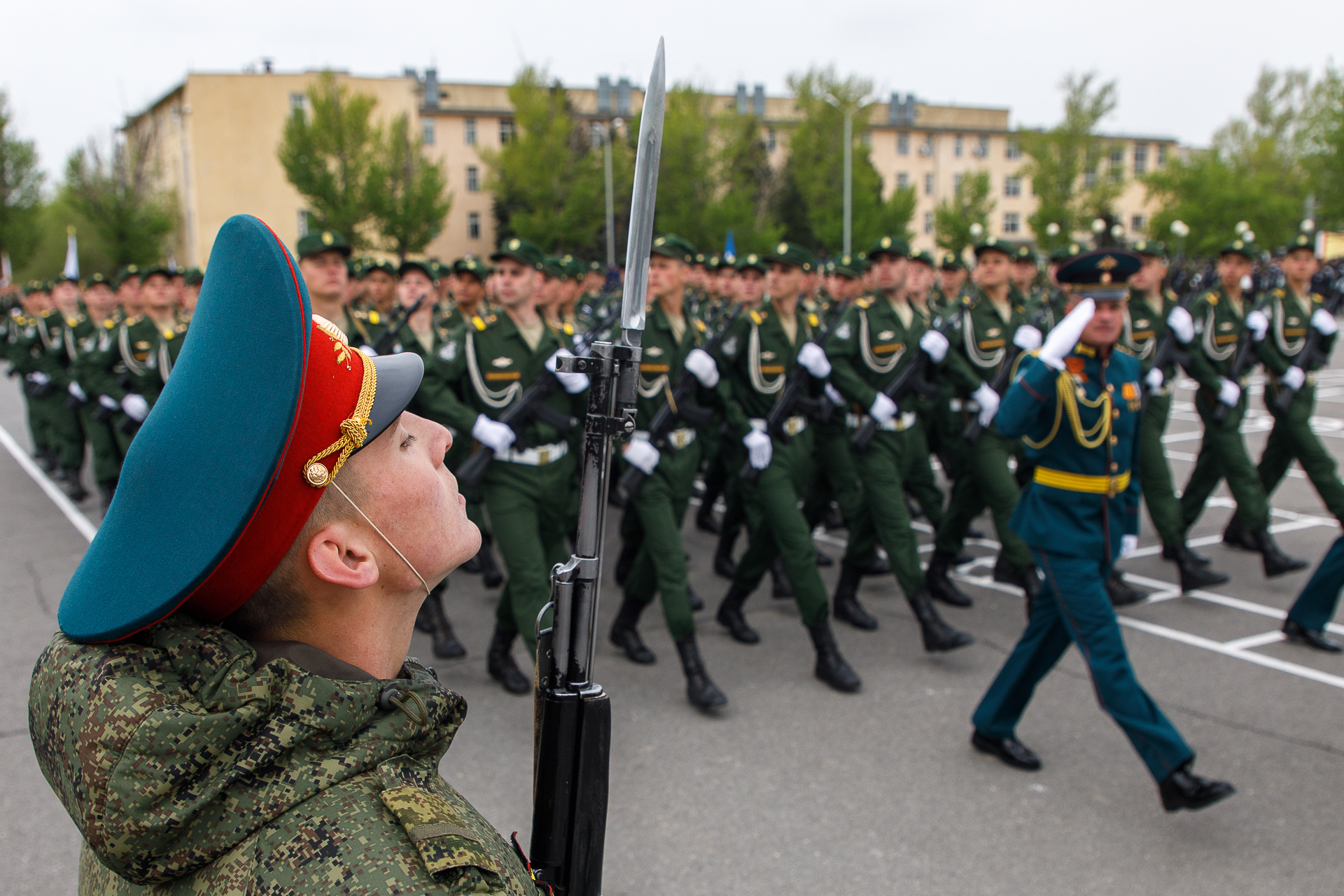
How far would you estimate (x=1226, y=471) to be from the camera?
7176 millimetres

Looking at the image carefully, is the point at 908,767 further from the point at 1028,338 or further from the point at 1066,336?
the point at 1028,338

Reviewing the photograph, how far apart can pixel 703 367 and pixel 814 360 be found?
2.40 feet

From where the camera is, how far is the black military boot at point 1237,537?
768cm

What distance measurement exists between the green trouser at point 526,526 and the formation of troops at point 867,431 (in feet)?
0.04

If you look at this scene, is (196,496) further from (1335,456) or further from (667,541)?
(1335,456)

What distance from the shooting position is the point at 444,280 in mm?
13359

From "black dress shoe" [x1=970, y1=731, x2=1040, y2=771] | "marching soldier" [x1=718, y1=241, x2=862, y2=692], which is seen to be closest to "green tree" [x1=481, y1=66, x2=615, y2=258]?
"marching soldier" [x1=718, y1=241, x2=862, y2=692]

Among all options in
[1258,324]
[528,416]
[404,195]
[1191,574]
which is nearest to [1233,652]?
[1191,574]

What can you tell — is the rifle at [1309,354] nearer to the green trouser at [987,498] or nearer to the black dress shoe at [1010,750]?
the green trouser at [987,498]

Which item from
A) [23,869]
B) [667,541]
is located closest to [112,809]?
[23,869]

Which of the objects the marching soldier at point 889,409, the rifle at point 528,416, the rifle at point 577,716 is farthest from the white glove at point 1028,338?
the rifle at point 577,716

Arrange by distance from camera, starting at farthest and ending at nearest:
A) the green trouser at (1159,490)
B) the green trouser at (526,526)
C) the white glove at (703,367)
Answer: the green trouser at (1159,490)
the white glove at (703,367)
the green trouser at (526,526)

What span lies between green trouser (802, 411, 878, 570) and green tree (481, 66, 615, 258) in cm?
4279

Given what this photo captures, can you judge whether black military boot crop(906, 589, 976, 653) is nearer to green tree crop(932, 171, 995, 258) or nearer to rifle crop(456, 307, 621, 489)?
rifle crop(456, 307, 621, 489)
